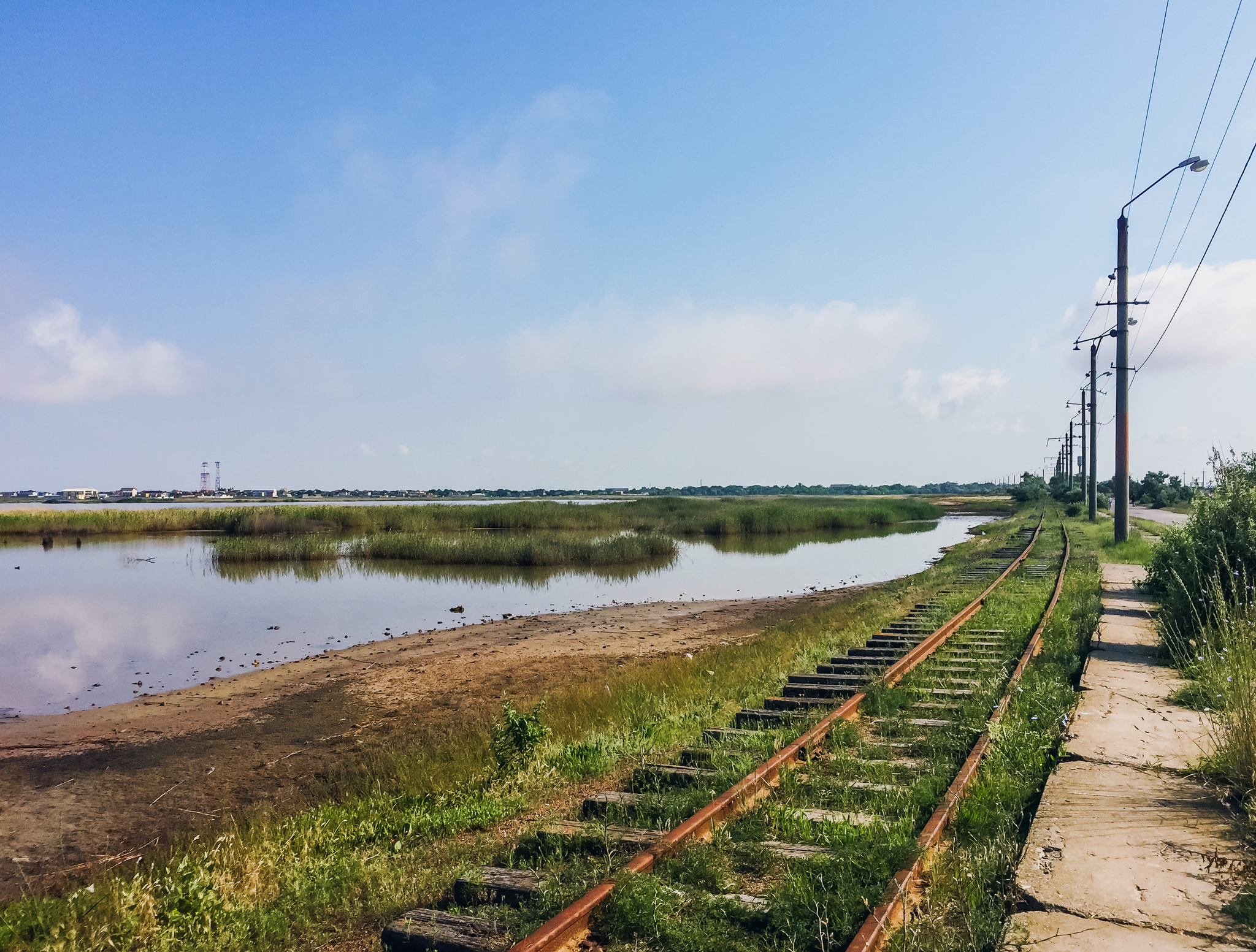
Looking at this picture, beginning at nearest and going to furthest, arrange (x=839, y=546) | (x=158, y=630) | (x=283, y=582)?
1. (x=158, y=630)
2. (x=283, y=582)
3. (x=839, y=546)

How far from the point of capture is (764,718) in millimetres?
8055

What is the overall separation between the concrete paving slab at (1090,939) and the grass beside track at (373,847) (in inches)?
30.0

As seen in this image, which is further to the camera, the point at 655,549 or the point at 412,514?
the point at 412,514

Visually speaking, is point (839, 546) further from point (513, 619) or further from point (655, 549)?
point (513, 619)

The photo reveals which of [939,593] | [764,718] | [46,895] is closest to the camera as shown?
[46,895]

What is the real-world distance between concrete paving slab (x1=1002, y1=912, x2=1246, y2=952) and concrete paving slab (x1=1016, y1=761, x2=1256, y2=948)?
68 millimetres

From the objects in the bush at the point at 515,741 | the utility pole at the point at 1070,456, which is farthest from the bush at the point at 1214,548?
the utility pole at the point at 1070,456

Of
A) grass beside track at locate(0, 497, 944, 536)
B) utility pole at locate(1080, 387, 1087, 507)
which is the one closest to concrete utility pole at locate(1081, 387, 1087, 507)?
utility pole at locate(1080, 387, 1087, 507)

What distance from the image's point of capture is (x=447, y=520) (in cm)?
5084

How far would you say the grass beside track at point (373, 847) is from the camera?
4441 mm

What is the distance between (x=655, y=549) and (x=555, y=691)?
2558cm

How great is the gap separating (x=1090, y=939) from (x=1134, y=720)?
4506mm

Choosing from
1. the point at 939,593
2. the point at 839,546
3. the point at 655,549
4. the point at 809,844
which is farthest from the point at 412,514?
the point at 809,844

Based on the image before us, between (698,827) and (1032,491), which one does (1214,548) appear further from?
(1032,491)
